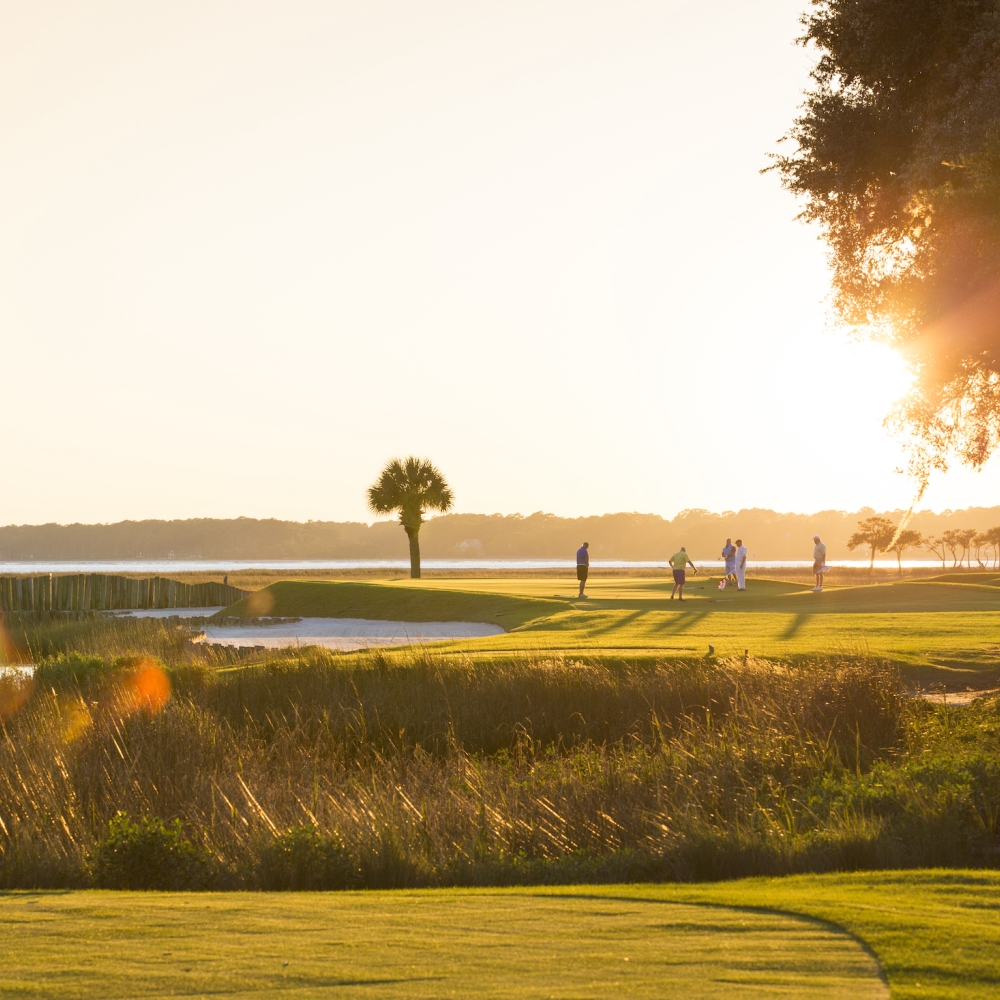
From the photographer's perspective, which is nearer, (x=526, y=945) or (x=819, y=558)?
(x=526, y=945)

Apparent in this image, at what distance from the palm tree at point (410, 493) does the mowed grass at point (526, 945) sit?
62532 millimetres

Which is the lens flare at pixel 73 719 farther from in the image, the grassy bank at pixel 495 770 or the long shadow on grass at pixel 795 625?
the long shadow on grass at pixel 795 625

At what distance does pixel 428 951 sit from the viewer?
4992 millimetres

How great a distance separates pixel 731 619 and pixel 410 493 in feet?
148

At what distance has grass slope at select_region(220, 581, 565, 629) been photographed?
33.1 m

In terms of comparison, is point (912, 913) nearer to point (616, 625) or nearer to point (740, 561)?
point (616, 625)

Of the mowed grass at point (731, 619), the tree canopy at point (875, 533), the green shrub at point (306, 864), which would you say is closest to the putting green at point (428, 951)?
the green shrub at point (306, 864)

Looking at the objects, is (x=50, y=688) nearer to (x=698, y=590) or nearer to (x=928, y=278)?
(x=928, y=278)

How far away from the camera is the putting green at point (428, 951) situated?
14.4 feet

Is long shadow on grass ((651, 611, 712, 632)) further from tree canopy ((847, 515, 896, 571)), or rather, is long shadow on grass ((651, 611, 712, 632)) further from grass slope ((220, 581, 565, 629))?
tree canopy ((847, 515, 896, 571))

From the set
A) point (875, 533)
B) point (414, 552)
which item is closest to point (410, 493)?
point (414, 552)

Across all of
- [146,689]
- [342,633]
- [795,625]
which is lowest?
[342,633]

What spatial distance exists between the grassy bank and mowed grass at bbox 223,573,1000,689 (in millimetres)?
2002

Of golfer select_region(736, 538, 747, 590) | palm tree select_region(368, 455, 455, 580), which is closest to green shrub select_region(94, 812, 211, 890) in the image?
golfer select_region(736, 538, 747, 590)
